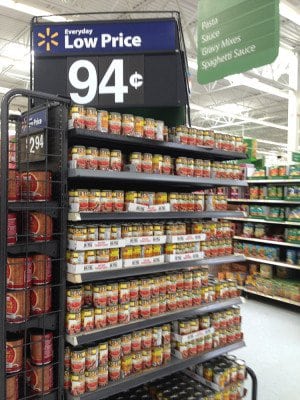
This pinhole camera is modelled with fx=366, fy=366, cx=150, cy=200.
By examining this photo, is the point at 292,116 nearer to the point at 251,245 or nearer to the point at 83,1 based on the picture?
the point at 251,245

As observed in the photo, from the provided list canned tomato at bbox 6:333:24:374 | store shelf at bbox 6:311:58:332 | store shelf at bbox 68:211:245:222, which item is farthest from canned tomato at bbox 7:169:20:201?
canned tomato at bbox 6:333:24:374

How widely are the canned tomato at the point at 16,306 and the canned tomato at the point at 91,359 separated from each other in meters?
0.50

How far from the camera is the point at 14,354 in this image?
196cm

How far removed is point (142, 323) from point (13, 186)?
1.22 meters

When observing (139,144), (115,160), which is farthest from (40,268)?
(139,144)

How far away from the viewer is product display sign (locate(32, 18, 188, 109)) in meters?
2.64

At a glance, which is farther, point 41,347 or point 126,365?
point 126,365

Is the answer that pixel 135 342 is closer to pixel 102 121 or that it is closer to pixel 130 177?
pixel 130 177

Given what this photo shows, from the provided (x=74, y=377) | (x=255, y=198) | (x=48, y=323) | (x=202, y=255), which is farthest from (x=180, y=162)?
(x=255, y=198)

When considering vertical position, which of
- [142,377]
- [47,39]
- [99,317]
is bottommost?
[142,377]

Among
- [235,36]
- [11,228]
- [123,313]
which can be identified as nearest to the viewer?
[11,228]

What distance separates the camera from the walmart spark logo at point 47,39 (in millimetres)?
2666

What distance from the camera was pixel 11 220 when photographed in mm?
1916

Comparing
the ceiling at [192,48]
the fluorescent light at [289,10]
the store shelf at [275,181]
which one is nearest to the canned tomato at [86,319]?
the store shelf at [275,181]
